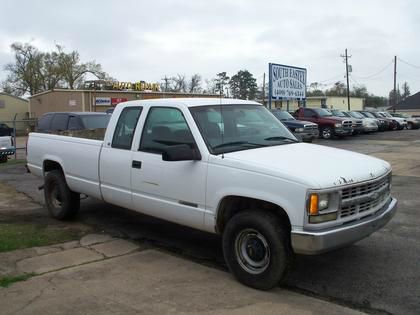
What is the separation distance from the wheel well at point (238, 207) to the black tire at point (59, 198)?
3.12 meters

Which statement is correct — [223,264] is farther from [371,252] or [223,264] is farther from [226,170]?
[371,252]

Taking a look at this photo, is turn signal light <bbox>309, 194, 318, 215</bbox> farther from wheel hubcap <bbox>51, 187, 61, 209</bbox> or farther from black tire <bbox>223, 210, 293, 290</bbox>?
wheel hubcap <bbox>51, 187, 61, 209</bbox>

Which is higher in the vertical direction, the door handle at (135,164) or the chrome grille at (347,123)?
the chrome grille at (347,123)

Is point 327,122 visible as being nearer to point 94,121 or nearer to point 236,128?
point 94,121

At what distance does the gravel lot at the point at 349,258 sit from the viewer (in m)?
4.33

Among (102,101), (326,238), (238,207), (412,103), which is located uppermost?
(412,103)

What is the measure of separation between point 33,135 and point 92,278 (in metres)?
3.82

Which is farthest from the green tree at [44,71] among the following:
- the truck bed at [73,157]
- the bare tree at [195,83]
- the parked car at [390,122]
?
the truck bed at [73,157]

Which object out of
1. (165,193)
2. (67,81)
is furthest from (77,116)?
(67,81)

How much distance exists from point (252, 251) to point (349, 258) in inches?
54.7

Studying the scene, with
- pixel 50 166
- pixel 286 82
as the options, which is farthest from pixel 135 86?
pixel 50 166

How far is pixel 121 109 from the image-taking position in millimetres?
6172

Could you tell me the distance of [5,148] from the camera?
1731 centimetres

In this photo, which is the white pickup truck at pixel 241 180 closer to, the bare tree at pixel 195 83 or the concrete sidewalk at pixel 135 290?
the concrete sidewalk at pixel 135 290
